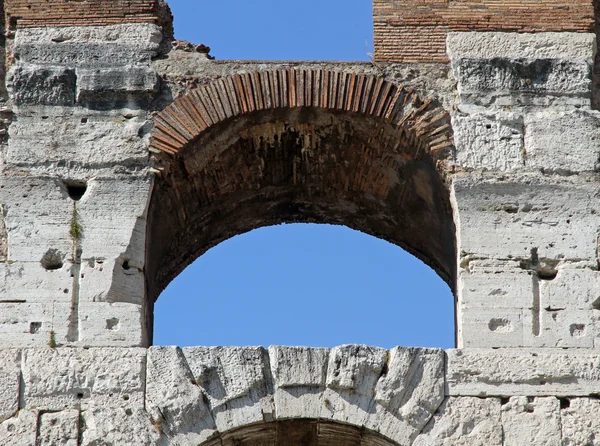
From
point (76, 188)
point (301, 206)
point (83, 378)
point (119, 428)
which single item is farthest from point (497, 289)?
point (76, 188)

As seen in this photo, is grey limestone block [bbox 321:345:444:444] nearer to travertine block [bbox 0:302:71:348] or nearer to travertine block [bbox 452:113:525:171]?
travertine block [bbox 452:113:525:171]

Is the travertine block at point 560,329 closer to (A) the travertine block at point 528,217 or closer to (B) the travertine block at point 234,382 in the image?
(A) the travertine block at point 528,217

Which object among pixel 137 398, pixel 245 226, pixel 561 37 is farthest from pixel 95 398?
pixel 561 37

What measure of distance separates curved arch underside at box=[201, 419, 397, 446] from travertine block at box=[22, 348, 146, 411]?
0.60 metres

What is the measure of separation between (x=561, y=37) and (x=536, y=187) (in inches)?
48.7

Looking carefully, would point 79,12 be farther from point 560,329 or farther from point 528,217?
point 560,329

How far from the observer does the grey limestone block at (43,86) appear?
12.0 metres

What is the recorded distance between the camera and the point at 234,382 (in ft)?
35.8

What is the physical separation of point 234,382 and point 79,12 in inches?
120

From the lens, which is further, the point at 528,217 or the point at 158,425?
the point at 528,217

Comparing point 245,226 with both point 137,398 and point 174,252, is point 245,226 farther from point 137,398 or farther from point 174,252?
point 137,398

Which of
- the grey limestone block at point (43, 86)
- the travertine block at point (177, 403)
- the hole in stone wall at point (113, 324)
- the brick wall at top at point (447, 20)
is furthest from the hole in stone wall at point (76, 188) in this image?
the brick wall at top at point (447, 20)

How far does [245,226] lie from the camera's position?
12.9 metres

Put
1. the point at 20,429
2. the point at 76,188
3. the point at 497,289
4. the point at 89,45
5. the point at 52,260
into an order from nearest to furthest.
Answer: the point at 20,429, the point at 497,289, the point at 52,260, the point at 76,188, the point at 89,45
